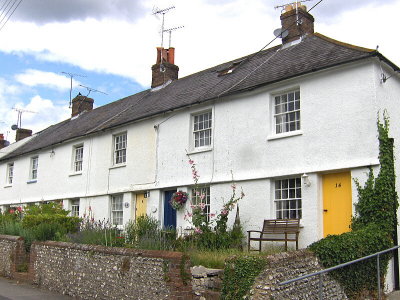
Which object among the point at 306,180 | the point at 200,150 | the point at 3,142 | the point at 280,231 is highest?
the point at 3,142

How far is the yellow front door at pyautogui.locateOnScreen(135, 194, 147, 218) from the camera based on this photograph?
1708 cm

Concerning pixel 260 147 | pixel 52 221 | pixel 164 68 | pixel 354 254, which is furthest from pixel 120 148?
pixel 354 254

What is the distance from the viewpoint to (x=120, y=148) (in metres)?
18.9

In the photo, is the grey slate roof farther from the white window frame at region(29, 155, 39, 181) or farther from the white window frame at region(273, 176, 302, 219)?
the white window frame at region(273, 176, 302, 219)

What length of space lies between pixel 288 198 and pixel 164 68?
11.6 metres

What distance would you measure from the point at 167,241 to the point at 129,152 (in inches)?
314

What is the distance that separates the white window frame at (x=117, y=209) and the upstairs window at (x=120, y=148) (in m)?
1.44

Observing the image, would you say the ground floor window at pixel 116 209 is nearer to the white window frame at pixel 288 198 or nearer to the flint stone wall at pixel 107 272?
the flint stone wall at pixel 107 272

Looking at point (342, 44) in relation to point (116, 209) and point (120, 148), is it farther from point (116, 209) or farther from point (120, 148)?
point (116, 209)

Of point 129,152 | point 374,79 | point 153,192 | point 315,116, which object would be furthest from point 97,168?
point 374,79

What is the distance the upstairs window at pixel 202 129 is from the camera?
50.1 ft

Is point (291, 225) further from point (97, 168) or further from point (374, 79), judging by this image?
point (97, 168)

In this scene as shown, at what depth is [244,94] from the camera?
14070 mm

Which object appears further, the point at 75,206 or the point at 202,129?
the point at 75,206
